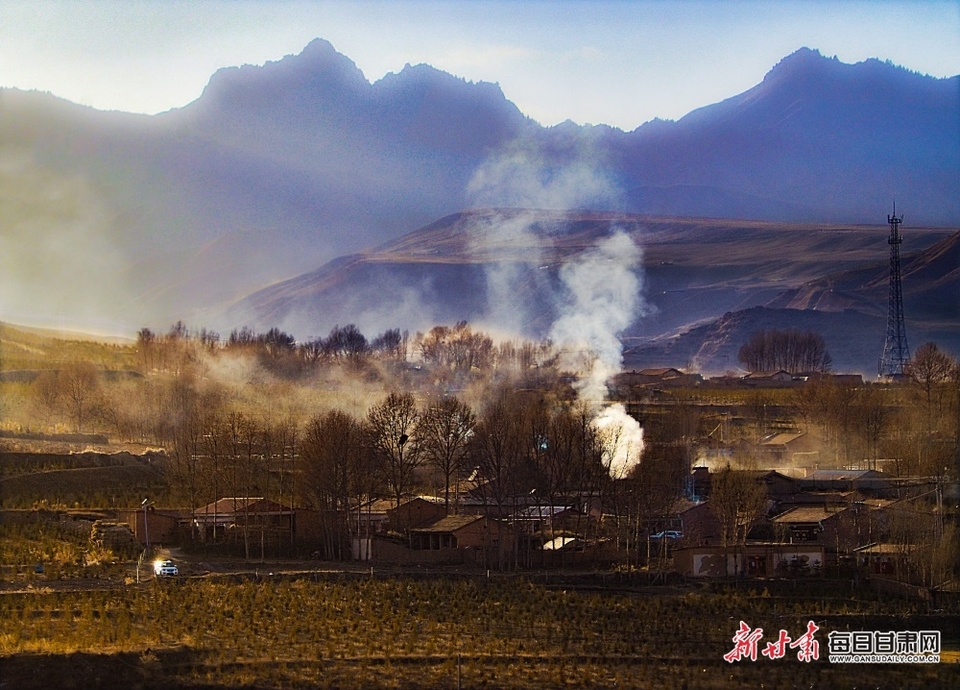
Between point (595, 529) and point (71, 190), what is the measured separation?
98876 millimetres

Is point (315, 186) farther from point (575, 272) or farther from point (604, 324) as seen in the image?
point (604, 324)

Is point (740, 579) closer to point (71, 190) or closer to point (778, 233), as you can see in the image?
point (71, 190)

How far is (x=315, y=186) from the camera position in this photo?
178 m

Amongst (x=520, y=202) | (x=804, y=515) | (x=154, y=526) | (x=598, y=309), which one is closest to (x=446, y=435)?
(x=154, y=526)

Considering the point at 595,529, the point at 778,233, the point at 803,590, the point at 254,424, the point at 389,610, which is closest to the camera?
the point at 389,610

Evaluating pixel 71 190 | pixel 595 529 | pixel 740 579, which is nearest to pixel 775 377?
pixel 595 529

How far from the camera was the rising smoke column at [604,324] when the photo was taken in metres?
40.4

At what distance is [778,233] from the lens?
529 ft

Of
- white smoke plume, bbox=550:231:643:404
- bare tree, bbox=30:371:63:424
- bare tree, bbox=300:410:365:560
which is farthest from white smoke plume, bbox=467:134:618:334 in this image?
bare tree, bbox=300:410:365:560

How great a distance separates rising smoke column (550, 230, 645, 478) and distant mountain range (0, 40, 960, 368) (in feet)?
16.1

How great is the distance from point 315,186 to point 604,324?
270ft

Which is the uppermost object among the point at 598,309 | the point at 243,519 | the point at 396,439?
the point at 598,309

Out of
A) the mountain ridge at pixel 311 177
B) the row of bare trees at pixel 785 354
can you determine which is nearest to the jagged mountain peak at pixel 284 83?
the mountain ridge at pixel 311 177

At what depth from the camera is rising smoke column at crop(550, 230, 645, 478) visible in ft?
133
